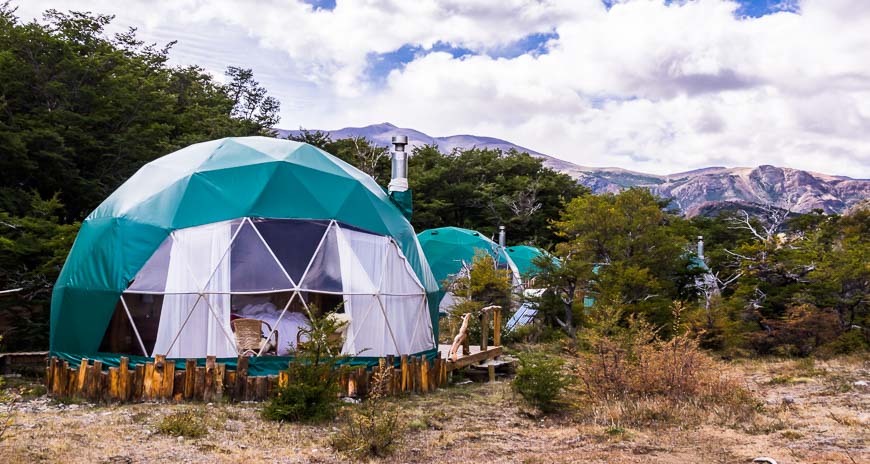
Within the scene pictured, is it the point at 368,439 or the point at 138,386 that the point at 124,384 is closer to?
the point at 138,386

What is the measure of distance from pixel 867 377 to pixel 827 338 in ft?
12.7

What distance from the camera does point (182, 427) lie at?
23.3ft

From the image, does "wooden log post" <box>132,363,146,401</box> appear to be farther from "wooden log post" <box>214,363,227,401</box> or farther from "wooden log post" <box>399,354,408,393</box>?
Answer: "wooden log post" <box>399,354,408,393</box>

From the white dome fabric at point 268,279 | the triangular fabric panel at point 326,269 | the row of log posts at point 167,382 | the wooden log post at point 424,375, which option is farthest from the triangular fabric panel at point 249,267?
the wooden log post at point 424,375

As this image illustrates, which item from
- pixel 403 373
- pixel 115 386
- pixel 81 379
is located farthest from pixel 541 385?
pixel 81 379

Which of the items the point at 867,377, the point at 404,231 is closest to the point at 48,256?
the point at 404,231

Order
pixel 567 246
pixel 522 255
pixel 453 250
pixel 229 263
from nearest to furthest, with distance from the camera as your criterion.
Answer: pixel 229 263
pixel 567 246
pixel 453 250
pixel 522 255

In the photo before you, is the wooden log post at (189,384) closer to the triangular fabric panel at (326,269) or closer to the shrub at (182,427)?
the shrub at (182,427)

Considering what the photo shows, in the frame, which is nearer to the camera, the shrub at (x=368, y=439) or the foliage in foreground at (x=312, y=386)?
the shrub at (x=368, y=439)

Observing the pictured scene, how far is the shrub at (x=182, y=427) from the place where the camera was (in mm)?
7059

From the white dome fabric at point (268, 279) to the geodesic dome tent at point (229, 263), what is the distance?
17mm

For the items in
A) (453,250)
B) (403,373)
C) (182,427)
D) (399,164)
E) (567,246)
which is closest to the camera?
(182,427)

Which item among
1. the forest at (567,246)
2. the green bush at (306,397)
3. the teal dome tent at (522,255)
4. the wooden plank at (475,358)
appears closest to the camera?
the green bush at (306,397)

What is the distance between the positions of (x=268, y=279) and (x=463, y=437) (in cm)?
430
